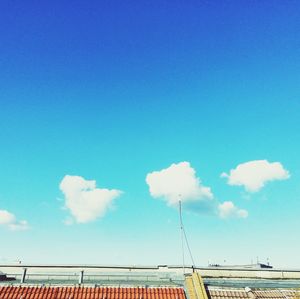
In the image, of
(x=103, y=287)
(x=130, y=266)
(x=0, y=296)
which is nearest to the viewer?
(x=0, y=296)

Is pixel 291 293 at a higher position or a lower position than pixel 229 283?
lower

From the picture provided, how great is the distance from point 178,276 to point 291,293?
828 centimetres

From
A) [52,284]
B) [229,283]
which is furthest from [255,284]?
[52,284]

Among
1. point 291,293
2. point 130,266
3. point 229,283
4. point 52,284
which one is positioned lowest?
point 291,293

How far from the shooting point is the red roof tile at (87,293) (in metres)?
21.2

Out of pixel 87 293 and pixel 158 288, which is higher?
pixel 87 293

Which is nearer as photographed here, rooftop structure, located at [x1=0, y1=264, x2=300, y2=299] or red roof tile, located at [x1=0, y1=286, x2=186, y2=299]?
red roof tile, located at [x1=0, y1=286, x2=186, y2=299]

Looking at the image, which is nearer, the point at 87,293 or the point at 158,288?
the point at 87,293

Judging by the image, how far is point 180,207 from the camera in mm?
31109

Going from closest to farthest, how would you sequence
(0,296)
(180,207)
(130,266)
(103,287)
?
1. (0,296)
2. (103,287)
3. (180,207)
4. (130,266)

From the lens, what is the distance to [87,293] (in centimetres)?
2166

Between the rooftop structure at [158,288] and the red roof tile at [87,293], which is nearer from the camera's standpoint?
the red roof tile at [87,293]

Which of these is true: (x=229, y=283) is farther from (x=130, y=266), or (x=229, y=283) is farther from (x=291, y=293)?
(x=130, y=266)

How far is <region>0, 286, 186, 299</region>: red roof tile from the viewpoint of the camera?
21.2 m
